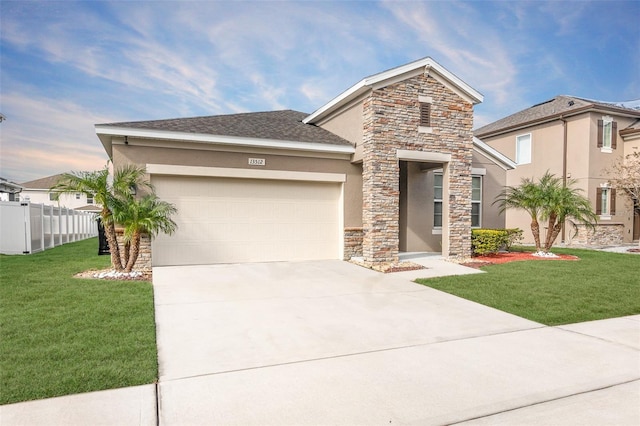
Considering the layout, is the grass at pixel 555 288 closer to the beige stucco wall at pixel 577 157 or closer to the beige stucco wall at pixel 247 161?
the beige stucco wall at pixel 247 161

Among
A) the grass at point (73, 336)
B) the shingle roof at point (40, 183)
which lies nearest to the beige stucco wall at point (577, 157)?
the grass at point (73, 336)

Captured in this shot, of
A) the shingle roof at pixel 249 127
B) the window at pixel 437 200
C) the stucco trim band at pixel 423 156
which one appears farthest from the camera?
the window at pixel 437 200

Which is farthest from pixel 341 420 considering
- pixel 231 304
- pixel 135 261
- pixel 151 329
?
pixel 135 261

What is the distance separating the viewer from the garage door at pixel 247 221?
9969 mm

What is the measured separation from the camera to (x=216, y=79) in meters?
15.4

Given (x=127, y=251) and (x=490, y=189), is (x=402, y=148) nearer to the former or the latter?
(x=490, y=189)

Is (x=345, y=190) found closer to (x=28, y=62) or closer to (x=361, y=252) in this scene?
(x=361, y=252)

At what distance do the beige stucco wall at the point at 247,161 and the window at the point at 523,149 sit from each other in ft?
43.7

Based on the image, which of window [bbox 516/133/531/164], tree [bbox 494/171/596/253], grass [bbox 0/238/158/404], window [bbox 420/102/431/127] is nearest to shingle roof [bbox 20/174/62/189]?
grass [bbox 0/238/158/404]

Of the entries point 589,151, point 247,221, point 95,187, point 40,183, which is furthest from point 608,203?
point 40,183

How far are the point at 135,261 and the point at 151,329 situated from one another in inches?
181

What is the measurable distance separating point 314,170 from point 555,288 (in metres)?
6.79

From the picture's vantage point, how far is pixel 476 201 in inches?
554

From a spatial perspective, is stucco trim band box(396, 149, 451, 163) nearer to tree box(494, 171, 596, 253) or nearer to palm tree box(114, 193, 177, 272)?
tree box(494, 171, 596, 253)
